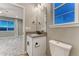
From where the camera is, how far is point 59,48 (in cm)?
137

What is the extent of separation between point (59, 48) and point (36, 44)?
1.25 ft

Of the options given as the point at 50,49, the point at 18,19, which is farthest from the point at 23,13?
the point at 50,49

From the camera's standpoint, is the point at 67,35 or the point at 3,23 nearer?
the point at 67,35

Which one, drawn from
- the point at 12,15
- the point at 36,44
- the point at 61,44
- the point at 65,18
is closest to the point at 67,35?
the point at 61,44

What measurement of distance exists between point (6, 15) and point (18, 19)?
20 centimetres

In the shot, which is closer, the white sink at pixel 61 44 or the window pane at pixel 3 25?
the white sink at pixel 61 44

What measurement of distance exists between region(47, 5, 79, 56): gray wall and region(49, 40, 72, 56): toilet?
0.19 feet

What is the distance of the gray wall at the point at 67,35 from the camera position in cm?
121

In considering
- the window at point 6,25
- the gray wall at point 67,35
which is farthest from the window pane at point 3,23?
the gray wall at point 67,35

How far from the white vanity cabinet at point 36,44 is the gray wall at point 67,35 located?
102mm

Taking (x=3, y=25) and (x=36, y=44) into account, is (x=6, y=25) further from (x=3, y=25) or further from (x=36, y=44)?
(x=36, y=44)

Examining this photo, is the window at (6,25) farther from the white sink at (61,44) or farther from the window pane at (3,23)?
the white sink at (61,44)

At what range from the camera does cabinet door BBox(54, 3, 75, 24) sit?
50.0 inches

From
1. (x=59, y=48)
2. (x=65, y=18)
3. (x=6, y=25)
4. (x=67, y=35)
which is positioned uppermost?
(x=65, y=18)
